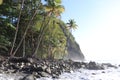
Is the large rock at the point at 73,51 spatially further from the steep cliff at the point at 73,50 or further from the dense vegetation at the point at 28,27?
the dense vegetation at the point at 28,27

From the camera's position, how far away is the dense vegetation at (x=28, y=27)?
129ft

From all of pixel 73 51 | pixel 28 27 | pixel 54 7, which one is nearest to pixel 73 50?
pixel 73 51

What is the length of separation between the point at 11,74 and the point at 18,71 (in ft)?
5.99

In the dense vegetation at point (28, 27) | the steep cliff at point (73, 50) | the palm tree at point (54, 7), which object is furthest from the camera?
the steep cliff at point (73, 50)

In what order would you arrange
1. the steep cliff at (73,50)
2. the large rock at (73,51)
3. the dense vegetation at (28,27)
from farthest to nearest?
1. the large rock at (73,51)
2. the steep cliff at (73,50)
3. the dense vegetation at (28,27)

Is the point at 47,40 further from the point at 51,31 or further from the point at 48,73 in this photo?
the point at 48,73

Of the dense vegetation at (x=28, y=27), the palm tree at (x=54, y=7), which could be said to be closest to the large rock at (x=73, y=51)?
the dense vegetation at (x=28, y=27)

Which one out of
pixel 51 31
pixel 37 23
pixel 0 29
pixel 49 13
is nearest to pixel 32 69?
pixel 0 29

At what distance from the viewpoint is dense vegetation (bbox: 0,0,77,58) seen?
3941 cm

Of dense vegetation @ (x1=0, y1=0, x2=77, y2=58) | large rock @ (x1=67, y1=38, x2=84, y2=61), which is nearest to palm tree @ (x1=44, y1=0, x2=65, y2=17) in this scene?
dense vegetation @ (x1=0, y1=0, x2=77, y2=58)

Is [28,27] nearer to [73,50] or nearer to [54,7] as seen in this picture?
[54,7]

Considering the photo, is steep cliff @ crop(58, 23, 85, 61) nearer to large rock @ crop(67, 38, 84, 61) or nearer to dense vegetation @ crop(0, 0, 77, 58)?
large rock @ crop(67, 38, 84, 61)

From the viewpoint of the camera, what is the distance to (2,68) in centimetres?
2702

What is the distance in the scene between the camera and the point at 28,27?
135ft
